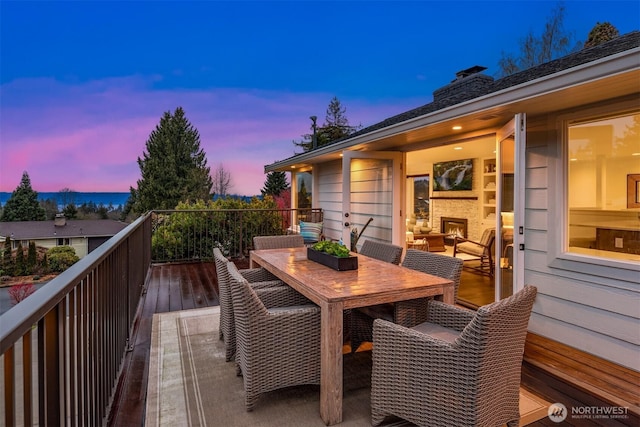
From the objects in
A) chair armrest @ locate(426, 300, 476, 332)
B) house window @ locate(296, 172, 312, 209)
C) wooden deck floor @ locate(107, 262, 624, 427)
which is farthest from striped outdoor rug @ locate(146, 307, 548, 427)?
house window @ locate(296, 172, 312, 209)

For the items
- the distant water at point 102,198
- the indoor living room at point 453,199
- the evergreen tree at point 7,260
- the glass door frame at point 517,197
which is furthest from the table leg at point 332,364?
the distant water at point 102,198

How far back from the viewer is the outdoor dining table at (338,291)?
208 centimetres

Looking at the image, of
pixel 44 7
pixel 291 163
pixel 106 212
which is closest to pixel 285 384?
pixel 291 163

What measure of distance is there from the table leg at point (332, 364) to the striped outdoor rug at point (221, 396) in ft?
0.26

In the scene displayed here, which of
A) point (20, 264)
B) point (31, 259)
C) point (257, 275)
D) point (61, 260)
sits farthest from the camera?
point (61, 260)

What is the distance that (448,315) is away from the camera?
2.34 metres

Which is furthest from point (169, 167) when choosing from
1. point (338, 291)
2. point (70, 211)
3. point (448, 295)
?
point (448, 295)

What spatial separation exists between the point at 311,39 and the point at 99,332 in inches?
563

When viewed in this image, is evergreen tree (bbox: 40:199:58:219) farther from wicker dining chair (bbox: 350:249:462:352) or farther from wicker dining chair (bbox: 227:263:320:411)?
wicker dining chair (bbox: 227:263:320:411)

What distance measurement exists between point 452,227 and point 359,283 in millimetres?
7021

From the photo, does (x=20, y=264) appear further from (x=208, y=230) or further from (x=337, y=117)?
(x=337, y=117)

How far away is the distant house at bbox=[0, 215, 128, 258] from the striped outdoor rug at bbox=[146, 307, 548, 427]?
1703cm

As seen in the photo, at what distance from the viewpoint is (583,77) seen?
237cm

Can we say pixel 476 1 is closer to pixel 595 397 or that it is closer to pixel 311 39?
pixel 311 39
